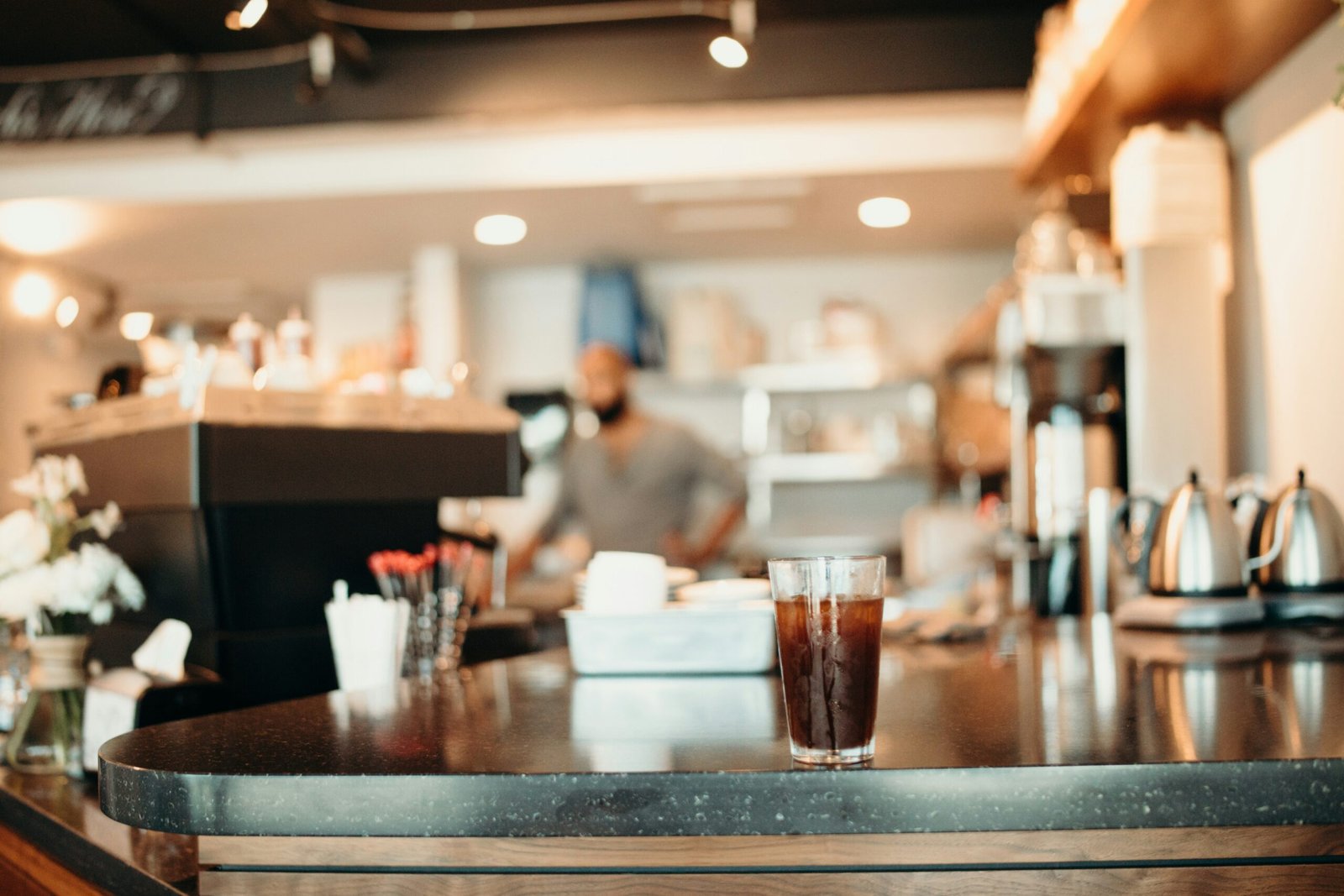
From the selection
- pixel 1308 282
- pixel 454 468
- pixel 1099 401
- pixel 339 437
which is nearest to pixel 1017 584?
pixel 1099 401

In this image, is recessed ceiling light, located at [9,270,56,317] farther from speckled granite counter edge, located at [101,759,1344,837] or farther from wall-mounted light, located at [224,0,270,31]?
speckled granite counter edge, located at [101,759,1344,837]

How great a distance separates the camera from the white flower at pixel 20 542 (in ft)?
5.69

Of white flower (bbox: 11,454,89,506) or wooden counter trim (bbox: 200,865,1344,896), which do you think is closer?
wooden counter trim (bbox: 200,865,1344,896)

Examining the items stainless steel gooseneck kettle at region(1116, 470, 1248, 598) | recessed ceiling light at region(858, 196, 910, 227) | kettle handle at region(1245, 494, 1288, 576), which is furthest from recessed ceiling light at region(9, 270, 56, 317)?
kettle handle at region(1245, 494, 1288, 576)

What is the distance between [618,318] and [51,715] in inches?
170

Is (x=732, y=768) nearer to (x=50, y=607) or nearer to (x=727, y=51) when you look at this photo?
(x=50, y=607)

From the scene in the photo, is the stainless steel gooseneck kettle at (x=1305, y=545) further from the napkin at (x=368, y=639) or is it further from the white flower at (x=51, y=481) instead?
the white flower at (x=51, y=481)

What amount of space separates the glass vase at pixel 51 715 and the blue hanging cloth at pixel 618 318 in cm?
421

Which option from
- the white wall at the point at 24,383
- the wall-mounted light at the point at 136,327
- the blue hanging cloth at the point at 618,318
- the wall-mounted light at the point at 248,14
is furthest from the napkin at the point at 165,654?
the white wall at the point at 24,383

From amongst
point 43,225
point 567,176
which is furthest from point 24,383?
point 567,176

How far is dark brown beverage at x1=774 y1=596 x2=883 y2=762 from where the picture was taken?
0.94 metres

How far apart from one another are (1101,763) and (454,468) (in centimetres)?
161

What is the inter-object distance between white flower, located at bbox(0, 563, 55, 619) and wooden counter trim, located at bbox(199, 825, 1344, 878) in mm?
869

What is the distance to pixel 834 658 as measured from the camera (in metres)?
0.93
